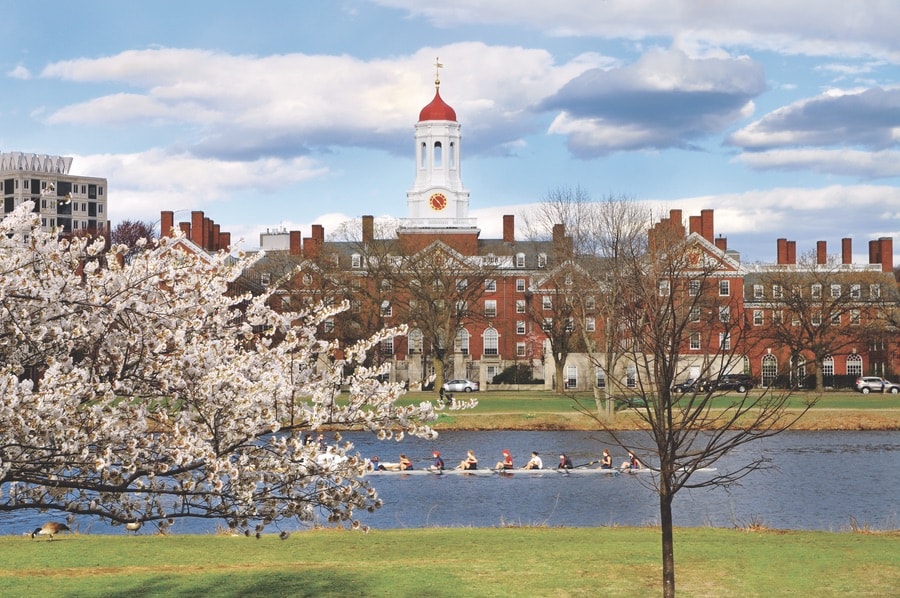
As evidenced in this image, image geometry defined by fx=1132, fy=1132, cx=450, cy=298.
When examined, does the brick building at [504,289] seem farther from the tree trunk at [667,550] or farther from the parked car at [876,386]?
the tree trunk at [667,550]

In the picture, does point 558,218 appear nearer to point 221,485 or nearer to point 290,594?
point 290,594

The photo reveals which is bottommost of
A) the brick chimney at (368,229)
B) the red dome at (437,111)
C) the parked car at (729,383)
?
the parked car at (729,383)

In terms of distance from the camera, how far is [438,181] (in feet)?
367

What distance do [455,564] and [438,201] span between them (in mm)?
91418

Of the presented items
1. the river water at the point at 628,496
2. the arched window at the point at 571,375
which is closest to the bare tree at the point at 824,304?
the arched window at the point at 571,375

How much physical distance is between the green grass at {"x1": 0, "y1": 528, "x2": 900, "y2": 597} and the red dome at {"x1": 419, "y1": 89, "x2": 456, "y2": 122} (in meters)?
88.0

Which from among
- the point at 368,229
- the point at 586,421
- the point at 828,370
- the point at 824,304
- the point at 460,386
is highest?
the point at 368,229

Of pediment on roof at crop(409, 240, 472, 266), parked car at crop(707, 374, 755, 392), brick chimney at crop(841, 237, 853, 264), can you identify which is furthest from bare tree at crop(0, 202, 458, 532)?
brick chimney at crop(841, 237, 853, 264)

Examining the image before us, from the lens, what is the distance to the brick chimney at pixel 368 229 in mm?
91250

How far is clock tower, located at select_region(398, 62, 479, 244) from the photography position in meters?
110

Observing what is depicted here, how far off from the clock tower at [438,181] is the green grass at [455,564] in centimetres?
8433

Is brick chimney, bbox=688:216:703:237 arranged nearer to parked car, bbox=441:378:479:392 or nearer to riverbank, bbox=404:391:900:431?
parked car, bbox=441:378:479:392

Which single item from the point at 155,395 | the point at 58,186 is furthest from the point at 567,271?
the point at 58,186

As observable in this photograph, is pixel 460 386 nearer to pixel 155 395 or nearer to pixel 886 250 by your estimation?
pixel 886 250
